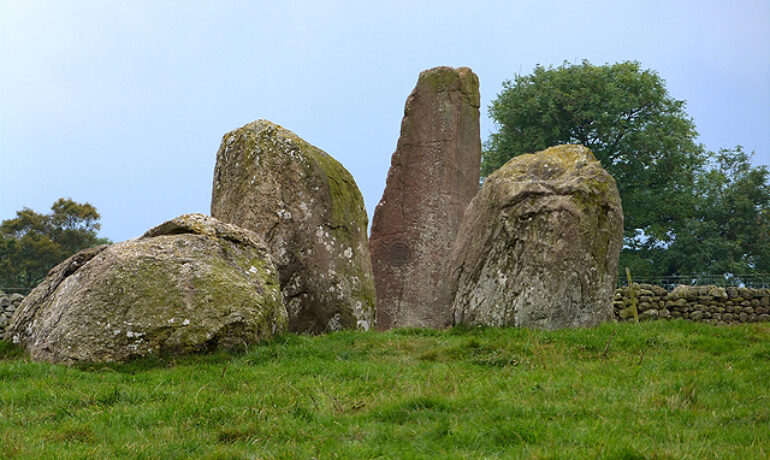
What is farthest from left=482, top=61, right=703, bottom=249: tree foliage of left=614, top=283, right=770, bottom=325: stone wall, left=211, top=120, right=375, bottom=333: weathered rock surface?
left=211, top=120, right=375, bottom=333: weathered rock surface

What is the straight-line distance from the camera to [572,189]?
13.0 meters

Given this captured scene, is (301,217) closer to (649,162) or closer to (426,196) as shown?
(426,196)

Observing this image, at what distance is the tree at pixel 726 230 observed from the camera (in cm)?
3347

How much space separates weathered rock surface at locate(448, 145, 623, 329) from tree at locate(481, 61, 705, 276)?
22238 millimetres

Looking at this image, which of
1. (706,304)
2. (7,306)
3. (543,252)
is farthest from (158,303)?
(706,304)

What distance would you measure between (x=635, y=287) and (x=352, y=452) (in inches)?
850

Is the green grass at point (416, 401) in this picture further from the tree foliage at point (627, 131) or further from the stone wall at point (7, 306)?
the tree foliage at point (627, 131)

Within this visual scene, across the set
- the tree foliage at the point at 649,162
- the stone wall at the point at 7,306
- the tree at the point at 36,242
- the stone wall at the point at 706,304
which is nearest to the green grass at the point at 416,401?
the stone wall at the point at 706,304

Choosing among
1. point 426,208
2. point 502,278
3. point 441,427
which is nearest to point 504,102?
point 426,208

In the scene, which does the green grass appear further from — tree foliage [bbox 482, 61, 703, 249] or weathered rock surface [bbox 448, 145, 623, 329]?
tree foliage [bbox 482, 61, 703, 249]

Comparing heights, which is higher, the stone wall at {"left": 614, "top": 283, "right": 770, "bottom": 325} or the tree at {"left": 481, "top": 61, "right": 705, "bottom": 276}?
the tree at {"left": 481, "top": 61, "right": 705, "bottom": 276}

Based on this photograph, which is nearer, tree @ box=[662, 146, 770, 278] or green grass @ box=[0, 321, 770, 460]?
green grass @ box=[0, 321, 770, 460]

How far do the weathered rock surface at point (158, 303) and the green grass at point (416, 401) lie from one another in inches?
13.7

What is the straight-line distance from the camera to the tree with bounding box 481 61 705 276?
34.8 metres
